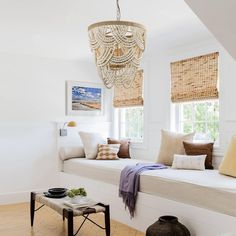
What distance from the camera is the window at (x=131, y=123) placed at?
571 cm

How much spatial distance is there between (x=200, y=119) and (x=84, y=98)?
2.21m

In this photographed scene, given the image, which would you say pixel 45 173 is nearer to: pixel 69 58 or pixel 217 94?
pixel 69 58

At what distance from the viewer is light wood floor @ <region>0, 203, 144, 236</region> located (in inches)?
146

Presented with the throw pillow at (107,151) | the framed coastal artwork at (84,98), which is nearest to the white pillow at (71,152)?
the throw pillow at (107,151)

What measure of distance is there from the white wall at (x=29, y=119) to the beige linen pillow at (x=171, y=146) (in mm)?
1934

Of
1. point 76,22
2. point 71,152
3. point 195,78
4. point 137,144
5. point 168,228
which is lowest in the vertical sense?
point 168,228

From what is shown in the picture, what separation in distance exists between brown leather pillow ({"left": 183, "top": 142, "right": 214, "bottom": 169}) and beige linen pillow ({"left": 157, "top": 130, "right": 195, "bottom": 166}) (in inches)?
5.4

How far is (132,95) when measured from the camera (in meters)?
5.73

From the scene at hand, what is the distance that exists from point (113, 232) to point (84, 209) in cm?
73

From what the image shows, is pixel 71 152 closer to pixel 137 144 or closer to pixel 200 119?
pixel 137 144

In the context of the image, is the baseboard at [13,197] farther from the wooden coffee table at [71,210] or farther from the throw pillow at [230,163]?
the throw pillow at [230,163]

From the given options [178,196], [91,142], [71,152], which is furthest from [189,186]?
[71,152]

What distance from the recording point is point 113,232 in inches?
147

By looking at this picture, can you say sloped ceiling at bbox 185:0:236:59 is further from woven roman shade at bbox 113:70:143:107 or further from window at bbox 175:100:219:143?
woven roman shade at bbox 113:70:143:107
